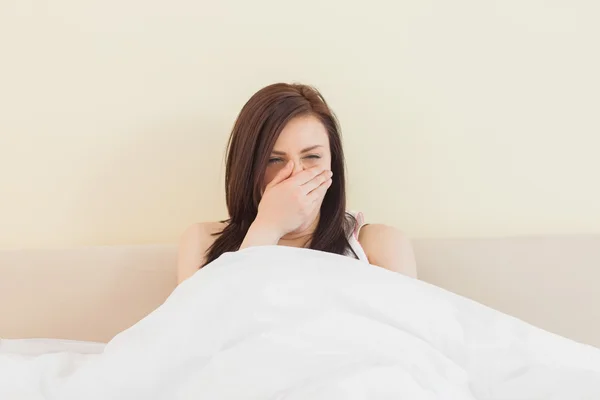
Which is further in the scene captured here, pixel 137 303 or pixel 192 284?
pixel 137 303

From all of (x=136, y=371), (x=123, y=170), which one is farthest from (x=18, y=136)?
(x=136, y=371)

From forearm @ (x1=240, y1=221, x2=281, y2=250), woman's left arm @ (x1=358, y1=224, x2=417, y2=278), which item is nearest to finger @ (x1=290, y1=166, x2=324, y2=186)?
forearm @ (x1=240, y1=221, x2=281, y2=250)

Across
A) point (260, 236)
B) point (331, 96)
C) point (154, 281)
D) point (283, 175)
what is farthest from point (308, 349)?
point (331, 96)

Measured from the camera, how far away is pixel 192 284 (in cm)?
110

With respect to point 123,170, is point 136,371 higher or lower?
lower

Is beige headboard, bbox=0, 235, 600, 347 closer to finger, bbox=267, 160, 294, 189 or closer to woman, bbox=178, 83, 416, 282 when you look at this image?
woman, bbox=178, 83, 416, 282

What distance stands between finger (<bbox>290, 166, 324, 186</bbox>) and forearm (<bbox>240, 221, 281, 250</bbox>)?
0.12 metres

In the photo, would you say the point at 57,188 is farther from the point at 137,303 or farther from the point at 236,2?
the point at 236,2

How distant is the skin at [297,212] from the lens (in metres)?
1.36

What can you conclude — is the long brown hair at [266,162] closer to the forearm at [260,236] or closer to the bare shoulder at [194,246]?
the bare shoulder at [194,246]

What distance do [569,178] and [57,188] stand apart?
1.33 meters

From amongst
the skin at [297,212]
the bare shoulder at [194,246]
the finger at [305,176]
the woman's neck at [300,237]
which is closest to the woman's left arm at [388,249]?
the skin at [297,212]

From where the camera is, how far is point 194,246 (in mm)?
1473

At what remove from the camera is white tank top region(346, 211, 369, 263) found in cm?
146
